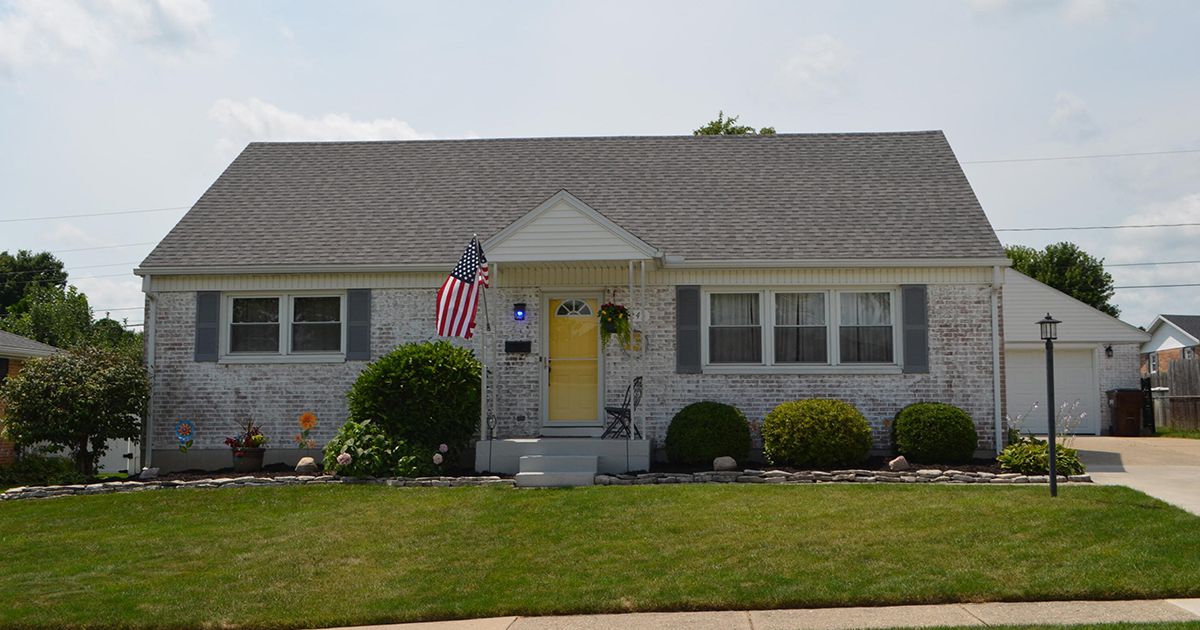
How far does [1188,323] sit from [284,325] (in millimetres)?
33938

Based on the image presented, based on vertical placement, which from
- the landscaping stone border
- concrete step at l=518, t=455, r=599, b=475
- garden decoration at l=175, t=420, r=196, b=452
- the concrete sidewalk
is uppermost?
garden decoration at l=175, t=420, r=196, b=452

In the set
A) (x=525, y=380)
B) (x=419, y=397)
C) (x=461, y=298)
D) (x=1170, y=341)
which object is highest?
(x=1170, y=341)

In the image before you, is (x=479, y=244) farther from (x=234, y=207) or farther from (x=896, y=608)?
(x=896, y=608)

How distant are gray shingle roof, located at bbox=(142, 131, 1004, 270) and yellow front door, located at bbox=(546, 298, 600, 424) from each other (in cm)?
163

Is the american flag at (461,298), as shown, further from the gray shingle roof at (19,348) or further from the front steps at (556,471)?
the gray shingle roof at (19,348)

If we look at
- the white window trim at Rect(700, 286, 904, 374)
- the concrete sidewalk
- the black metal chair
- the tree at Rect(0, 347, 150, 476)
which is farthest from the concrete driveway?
the tree at Rect(0, 347, 150, 476)

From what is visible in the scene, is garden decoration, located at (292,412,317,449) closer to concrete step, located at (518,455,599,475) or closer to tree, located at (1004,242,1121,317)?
concrete step, located at (518,455,599,475)

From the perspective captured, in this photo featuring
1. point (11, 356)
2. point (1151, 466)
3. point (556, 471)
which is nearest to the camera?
point (556, 471)

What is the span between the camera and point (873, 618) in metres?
7.21

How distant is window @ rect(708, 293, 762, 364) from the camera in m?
15.7

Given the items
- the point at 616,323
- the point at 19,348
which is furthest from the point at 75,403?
the point at 19,348

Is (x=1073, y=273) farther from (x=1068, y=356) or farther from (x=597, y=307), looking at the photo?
(x=597, y=307)

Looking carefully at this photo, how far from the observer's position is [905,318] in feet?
50.5

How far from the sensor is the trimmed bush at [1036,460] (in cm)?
1292
